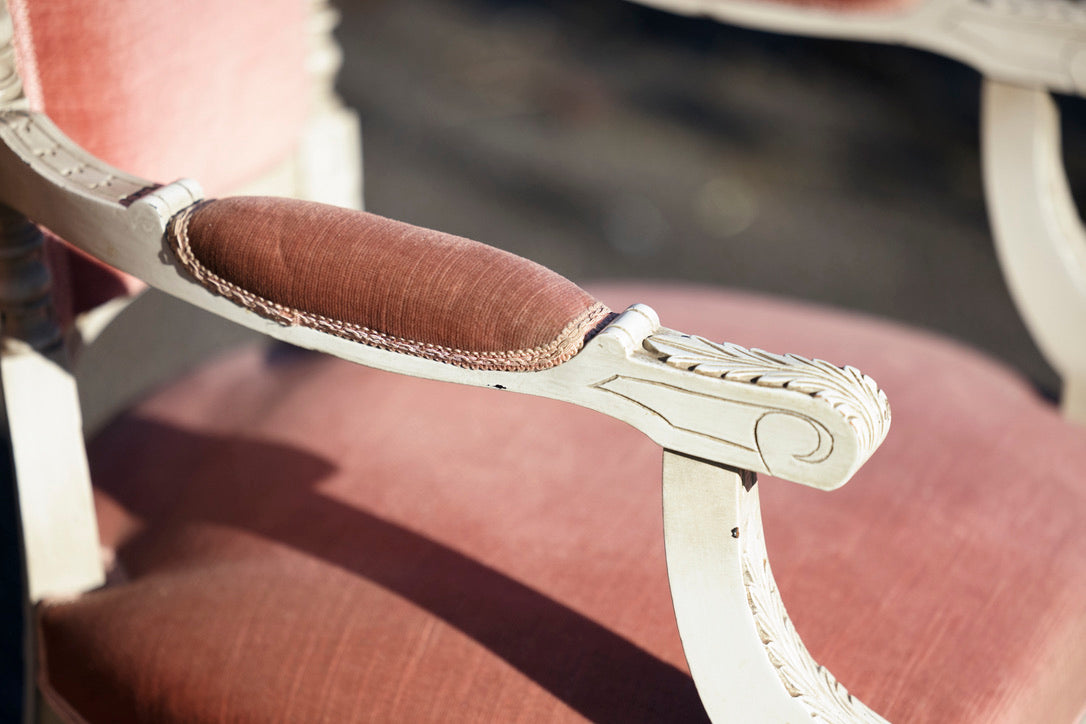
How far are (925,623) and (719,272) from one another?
1.32 metres

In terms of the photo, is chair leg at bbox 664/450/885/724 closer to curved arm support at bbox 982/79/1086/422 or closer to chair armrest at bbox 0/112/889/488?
chair armrest at bbox 0/112/889/488

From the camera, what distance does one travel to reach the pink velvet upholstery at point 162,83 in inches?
24.0

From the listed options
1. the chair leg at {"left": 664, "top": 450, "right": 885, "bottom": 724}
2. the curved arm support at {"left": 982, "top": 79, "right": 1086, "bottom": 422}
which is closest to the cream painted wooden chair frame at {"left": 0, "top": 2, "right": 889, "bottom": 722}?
the chair leg at {"left": 664, "top": 450, "right": 885, "bottom": 724}

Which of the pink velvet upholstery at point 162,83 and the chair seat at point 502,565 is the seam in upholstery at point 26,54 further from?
the chair seat at point 502,565

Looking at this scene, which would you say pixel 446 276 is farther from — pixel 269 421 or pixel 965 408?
pixel 965 408

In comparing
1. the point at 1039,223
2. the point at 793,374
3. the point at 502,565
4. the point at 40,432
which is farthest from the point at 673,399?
the point at 1039,223

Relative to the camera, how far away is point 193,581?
62 centimetres

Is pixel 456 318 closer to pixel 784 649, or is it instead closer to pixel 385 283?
pixel 385 283

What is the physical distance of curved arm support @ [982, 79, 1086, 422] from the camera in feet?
2.64

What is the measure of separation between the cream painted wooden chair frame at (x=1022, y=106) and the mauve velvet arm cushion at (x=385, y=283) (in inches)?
19.4

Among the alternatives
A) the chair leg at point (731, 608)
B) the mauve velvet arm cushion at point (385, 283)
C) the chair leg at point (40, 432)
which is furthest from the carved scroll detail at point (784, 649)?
the chair leg at point (40, 432)

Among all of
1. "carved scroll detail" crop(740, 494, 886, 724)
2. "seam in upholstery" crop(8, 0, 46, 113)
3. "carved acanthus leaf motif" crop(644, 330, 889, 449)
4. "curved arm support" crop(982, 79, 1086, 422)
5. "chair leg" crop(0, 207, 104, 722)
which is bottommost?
"chair leg" crop(0, 207, 104, 722)

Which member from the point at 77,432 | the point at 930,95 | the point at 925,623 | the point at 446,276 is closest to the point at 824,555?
the point at 925,623

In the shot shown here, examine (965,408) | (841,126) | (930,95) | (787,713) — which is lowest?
(787,713)
